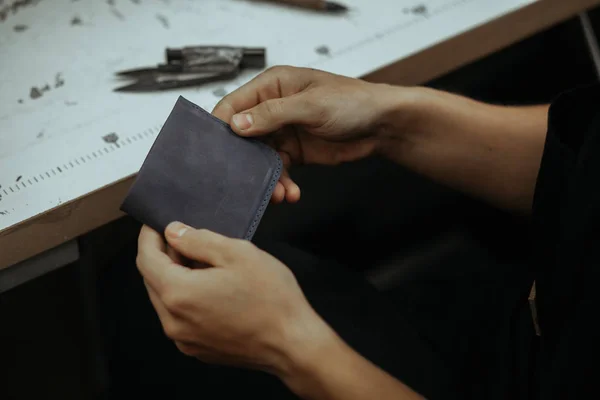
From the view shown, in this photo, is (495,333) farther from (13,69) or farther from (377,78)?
(13,69)

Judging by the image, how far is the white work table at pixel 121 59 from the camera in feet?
2.02

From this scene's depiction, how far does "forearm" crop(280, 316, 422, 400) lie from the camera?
0.52m

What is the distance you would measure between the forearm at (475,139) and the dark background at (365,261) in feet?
0.38

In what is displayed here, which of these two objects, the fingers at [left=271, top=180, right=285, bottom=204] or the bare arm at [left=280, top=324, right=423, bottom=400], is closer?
the bare arm at [left=280, top=324, right=423, bottom=400]

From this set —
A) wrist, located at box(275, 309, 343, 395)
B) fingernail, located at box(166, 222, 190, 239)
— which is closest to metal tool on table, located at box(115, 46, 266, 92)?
fingernail, located at box(166, 222, 190, 239)

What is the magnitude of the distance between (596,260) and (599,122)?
12 cm

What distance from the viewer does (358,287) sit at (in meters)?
0.72

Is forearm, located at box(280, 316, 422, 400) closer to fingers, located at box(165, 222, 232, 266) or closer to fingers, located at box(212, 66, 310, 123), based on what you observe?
fingers, located at box(165, 222, 232, 266)

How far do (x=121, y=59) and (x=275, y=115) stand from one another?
0.25m

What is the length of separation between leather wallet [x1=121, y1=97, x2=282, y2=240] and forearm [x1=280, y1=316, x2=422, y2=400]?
0.13 meters

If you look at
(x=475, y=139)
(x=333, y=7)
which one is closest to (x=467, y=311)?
(x=475, y=139)

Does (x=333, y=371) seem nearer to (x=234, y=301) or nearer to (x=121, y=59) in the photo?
(x=234, y=301)

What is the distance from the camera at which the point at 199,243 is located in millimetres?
538

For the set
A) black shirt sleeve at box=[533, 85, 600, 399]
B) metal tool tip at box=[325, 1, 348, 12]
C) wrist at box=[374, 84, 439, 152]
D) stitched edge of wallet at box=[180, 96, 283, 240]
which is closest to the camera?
black shirt sleeve at box=[533, 85, 600, 399]
